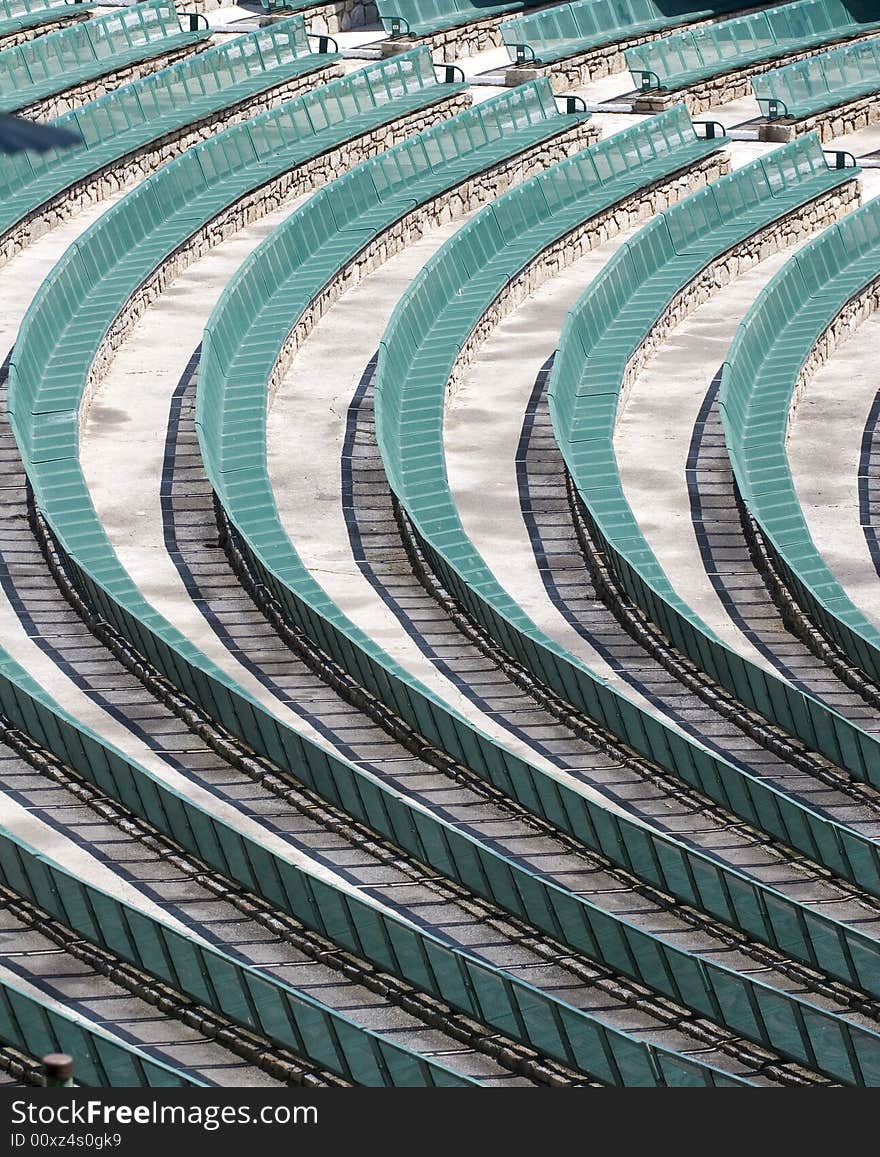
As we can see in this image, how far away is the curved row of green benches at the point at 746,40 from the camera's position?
47.1m

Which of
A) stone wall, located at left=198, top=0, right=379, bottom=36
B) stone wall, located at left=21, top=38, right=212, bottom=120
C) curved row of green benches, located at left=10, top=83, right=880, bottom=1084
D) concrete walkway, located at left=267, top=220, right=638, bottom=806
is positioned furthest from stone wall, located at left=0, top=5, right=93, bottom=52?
curved row of green benches, located at left=10, top=83, right=880, bottom=1084

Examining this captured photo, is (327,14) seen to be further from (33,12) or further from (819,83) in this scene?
(819,83)

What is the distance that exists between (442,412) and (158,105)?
14.6 meters

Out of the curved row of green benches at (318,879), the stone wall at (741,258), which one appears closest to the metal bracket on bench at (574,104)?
the stone wall at (741,258)

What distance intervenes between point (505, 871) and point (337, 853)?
219 centimetres

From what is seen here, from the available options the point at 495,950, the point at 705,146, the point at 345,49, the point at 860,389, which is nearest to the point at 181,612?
the point at 495,950

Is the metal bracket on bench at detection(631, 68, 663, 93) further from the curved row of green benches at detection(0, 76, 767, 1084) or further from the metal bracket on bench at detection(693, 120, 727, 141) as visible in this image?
the curved row of green benches at detection(0, 76, 767, 1084)

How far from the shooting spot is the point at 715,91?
4731 cm

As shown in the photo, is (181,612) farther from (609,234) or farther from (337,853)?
(609,234)

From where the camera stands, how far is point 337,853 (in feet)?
68.2

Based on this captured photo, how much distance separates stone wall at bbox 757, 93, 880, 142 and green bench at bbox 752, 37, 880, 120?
0.12 meters

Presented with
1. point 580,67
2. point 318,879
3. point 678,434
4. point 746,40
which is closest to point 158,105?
point 580,67

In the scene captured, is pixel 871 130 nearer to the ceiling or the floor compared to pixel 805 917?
nearer to the ceiling

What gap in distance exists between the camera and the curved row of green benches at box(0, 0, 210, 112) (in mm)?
42812
